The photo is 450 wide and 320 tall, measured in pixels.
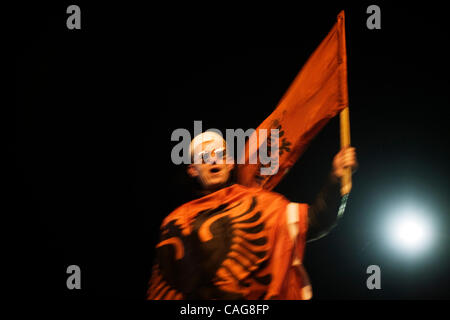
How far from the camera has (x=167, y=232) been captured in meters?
4.02

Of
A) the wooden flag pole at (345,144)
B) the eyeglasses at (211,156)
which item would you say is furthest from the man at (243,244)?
the eyeglasses at (211,156)

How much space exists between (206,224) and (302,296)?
68 centimetres

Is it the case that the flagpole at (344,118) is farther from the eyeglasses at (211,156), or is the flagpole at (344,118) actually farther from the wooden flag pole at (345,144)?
the eyeglasses at (211,156)

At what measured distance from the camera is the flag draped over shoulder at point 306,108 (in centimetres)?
391

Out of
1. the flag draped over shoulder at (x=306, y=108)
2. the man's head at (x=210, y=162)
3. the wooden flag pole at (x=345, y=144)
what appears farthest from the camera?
the man's head at (x=210, y=162)

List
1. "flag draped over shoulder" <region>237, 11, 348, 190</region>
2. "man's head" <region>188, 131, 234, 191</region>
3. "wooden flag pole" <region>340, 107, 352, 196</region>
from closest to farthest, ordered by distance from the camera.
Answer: "wooden flag pole" <region>340, 107, 352, 196</region>
"flag draped over shoulder" <region>237, 11, 348, 190</region>
"man's head" <region>188, 131, 234, 191</region>

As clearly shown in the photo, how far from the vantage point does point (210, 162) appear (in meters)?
4.13

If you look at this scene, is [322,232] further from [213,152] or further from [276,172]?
[213,152]

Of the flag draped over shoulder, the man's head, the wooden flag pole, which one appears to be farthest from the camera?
the man's head

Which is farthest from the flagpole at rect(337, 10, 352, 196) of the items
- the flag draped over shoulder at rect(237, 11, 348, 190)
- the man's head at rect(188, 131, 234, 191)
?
the man's head at rect(188, 131, 234, 191)

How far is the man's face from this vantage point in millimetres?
4133

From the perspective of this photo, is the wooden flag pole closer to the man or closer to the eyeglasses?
the man

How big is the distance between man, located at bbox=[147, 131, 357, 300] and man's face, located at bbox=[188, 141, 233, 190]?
0.32 feet

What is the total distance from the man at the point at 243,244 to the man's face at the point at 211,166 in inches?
3.9
